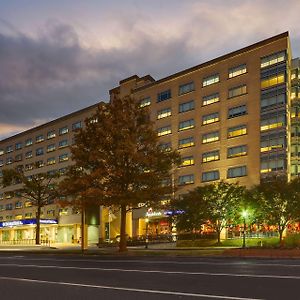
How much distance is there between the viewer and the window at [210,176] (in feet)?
249

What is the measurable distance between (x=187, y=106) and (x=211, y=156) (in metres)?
10.1

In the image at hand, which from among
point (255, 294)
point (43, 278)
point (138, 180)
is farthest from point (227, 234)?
point (255, 294)

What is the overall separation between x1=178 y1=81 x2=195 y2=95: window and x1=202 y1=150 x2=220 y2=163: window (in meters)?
11.4

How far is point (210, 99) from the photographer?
78750mm

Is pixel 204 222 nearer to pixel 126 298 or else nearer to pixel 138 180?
pixel 138 180

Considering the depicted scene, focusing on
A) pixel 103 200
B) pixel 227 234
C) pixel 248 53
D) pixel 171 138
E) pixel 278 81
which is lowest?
pixel 227 234

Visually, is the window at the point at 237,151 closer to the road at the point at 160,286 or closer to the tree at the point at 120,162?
the tree at the point at 120,162

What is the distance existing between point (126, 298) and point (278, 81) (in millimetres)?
63799

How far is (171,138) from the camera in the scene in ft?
275

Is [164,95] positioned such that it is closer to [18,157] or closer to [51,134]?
[51,134]

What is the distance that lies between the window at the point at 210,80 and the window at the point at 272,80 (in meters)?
8.28

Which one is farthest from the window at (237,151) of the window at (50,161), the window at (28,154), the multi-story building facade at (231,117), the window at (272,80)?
the window at (28,154)

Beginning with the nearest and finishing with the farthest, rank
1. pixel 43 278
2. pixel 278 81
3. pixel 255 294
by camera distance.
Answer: pixel 255 294
pixel 43 278
pixel 278 81

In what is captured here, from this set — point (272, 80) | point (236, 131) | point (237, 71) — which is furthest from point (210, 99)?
point (272, 80)
